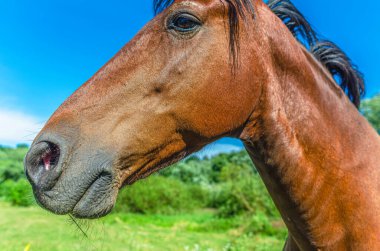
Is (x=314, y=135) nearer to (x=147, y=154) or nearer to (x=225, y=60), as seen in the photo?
(x=225, y=60)

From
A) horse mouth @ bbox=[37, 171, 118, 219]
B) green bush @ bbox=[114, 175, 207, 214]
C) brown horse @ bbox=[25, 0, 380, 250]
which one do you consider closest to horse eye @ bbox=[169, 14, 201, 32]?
brown horse @ bbox=[25, 0, 380, 250]

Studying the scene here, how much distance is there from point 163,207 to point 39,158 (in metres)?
25.1

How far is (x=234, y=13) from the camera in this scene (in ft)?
6.47

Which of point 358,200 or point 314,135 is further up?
point 314,135

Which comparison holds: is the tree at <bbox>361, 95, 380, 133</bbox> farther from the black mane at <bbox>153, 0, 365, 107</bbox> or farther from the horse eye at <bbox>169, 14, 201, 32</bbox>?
the horse eye at <bbox>169, 14, 201, 32</bbox>

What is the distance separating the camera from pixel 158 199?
2594 centimetres

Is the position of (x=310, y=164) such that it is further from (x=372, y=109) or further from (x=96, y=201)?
(x=372, y=109)

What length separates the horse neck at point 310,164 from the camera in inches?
79.7

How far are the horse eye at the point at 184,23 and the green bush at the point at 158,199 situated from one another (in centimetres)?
2220

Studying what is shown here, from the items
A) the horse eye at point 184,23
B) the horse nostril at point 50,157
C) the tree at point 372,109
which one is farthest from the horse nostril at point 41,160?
the tree at point 372,109

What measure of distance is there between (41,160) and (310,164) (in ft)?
4.85

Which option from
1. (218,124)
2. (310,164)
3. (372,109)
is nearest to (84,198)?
(218,124)

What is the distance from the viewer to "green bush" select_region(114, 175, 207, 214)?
2484 centimetres

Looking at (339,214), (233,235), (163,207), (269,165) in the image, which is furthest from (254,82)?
(163,207)
